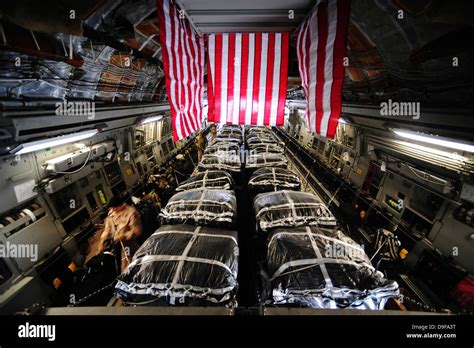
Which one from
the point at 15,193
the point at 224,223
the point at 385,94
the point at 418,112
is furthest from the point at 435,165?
the point at 15,193

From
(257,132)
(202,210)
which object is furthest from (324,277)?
(257,132)

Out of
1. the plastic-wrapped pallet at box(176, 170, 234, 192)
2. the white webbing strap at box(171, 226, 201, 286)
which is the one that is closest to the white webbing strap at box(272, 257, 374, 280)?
the white webbing strap at box(171, 226, 201, 286)

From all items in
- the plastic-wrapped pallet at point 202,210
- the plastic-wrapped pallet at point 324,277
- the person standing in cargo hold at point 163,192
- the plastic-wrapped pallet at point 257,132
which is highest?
the plastic-wrapped pallet at point 257,132

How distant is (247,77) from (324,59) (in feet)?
4.76

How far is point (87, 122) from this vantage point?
5.39 meters

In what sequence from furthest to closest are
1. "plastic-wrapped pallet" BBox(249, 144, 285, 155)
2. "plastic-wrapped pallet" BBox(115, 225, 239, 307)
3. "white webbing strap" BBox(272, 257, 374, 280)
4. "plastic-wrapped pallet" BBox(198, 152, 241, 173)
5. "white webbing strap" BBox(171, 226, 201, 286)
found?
"plastic-wrapped pallet" BBox(249, 144, 285, 155)
"plastic-wrapped pallet" BBox(198, 152, 241, 173)
"white webbing strap" BBox(272, 257, 374, 280)
"white webbing strap" BBox(171, 226, 201, 286)
"plastic-wrapped pallet" BBox(115, 225, 239, 307)

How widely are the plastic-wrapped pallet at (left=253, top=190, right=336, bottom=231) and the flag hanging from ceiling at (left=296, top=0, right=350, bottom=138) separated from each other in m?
1.62

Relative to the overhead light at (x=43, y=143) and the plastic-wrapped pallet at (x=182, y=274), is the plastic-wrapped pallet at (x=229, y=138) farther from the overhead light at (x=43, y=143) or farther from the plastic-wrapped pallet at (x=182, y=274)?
the plastic-wrapped pallet at (x=182, y=274)

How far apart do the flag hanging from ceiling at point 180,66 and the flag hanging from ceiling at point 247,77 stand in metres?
0.37

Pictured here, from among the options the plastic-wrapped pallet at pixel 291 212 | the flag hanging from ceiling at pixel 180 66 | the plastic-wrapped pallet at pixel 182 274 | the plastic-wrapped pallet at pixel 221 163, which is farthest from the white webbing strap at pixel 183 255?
the plastic-wrapped pallet at pixel 221 163

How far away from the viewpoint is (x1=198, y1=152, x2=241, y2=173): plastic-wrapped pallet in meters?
6.68

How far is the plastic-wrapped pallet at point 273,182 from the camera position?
5.20m

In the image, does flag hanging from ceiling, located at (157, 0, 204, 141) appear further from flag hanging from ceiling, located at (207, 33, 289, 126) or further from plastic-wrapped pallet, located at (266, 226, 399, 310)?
plastic-wrapped pallet, located at (266, 226, 399, 310)

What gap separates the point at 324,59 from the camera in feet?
9.11
